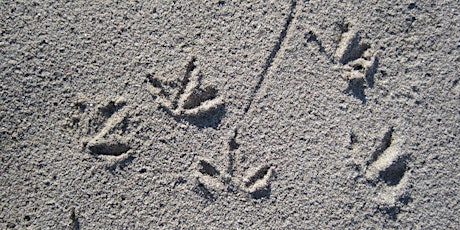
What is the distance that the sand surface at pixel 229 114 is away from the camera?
4.28ft

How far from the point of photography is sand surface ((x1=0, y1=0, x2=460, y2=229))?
130 centimetres

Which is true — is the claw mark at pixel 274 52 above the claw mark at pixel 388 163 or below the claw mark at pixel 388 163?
above

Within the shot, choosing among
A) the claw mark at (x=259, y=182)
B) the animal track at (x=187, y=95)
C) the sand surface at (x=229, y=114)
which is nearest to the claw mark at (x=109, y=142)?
the sand surface at (x=229, y=114)

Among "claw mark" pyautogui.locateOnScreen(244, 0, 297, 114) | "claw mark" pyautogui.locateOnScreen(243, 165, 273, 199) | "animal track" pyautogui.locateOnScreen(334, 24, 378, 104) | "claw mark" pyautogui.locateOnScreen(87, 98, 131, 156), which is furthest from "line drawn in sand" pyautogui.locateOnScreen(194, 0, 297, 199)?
A: "animal track" pyautogui.locateOnScreen(334, 24, 378, 104)

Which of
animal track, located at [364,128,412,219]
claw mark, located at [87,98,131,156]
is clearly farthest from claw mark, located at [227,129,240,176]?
animal track, located at [364,128,412,219]

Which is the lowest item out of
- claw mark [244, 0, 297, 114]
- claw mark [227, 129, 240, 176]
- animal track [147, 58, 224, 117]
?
claw mark [227, 129, 240, 176]

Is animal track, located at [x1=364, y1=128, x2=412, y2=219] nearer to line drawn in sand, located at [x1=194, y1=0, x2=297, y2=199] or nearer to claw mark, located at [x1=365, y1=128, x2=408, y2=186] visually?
claw mark, located at [x1=365, y1=128, x2=408, y2=186]

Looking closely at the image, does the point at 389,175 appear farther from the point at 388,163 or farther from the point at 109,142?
the point at 109,142

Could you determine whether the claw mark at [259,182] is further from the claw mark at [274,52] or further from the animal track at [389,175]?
the animal track at [389,175]

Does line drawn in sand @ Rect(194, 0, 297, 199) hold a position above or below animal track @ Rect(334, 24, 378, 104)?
below

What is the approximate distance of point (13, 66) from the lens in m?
1.33

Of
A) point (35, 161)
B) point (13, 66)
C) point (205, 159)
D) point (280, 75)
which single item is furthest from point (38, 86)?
point (280, 75)

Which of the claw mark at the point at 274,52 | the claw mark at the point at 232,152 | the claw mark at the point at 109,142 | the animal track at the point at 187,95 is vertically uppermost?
the claw mark at the point at 274,52

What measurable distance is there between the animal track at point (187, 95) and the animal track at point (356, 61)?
0.44 m
